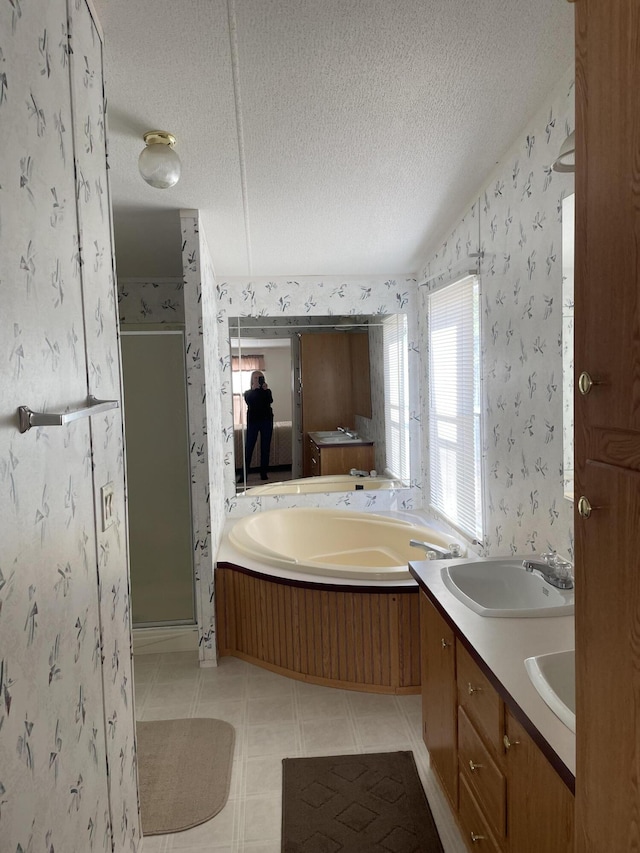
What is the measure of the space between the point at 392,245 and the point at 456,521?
5.65 feet

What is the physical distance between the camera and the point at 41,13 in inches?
42.4

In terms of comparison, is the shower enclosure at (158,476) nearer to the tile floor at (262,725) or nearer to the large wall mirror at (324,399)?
the tile floor at (262,725)

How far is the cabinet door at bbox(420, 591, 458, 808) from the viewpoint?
6.16ft

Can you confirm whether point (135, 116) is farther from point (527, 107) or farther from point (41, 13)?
point (527, 107)

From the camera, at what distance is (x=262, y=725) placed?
264 centimetres

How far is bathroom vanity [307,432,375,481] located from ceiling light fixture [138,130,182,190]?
2478 mm

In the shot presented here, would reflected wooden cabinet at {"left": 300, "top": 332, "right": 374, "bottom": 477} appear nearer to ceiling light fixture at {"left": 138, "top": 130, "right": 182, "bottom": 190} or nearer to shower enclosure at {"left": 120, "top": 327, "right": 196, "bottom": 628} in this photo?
shower enclosure at {"left": 120, "top": 327, "right": 196, "bottom": 628}

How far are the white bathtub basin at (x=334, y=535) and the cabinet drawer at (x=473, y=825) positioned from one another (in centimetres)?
184

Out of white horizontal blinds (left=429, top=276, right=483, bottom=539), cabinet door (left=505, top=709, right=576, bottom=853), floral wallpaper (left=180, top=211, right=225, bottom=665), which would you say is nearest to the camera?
cabinet door (left=505, top=709, right=576, bottom=853)

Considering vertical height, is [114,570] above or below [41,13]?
below

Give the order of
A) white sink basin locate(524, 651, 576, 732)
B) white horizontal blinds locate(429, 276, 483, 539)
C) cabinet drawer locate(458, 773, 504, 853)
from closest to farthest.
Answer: white sink basin locate(524, 651, 576, 732) < cabinet drawer locate(458, 773, 504, 853) < white horizontal blinds locate(429, 276, 483, 539)

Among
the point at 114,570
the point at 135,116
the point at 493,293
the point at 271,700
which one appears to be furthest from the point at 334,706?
the point at 135,116

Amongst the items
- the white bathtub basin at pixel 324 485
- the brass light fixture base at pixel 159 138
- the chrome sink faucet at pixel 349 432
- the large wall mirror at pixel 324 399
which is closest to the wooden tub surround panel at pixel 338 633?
the white bathtub basin at pixel 324 485

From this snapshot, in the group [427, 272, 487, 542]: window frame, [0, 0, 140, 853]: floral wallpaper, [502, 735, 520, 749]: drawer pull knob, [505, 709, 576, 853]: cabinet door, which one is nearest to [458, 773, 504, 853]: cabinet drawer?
[505, 709, 576, 853]: cabinet door
